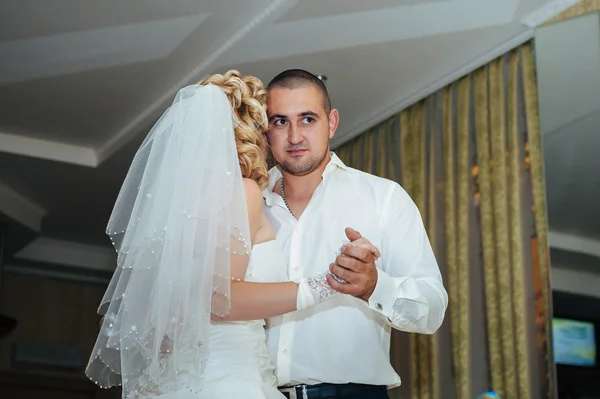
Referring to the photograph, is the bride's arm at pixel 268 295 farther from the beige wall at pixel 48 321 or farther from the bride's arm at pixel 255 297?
the beige wall at pixel 48 321

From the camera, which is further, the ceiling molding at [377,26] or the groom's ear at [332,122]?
the ceiling molding at [377,26]

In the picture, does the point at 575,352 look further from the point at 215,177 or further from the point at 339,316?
the point at 215,177

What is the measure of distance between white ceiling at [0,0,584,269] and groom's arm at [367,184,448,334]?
4.74 ft

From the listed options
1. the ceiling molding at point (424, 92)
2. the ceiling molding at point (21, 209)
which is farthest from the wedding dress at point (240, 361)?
the ceiling molding at point (21, 209)

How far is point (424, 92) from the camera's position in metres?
4.45

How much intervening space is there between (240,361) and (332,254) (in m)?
0.67

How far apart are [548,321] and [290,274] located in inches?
61.2

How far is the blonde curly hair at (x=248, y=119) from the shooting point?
2.22 meters

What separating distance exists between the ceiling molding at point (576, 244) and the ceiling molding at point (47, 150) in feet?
11.2

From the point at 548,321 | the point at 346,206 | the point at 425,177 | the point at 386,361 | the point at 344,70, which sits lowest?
the point at 386,361

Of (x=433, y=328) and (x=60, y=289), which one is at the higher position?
(x=60, y=289)

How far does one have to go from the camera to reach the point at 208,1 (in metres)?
3.77

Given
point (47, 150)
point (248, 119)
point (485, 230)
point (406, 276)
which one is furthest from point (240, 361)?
point (47, 150)

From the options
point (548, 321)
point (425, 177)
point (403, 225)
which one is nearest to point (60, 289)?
point (425, 177)
